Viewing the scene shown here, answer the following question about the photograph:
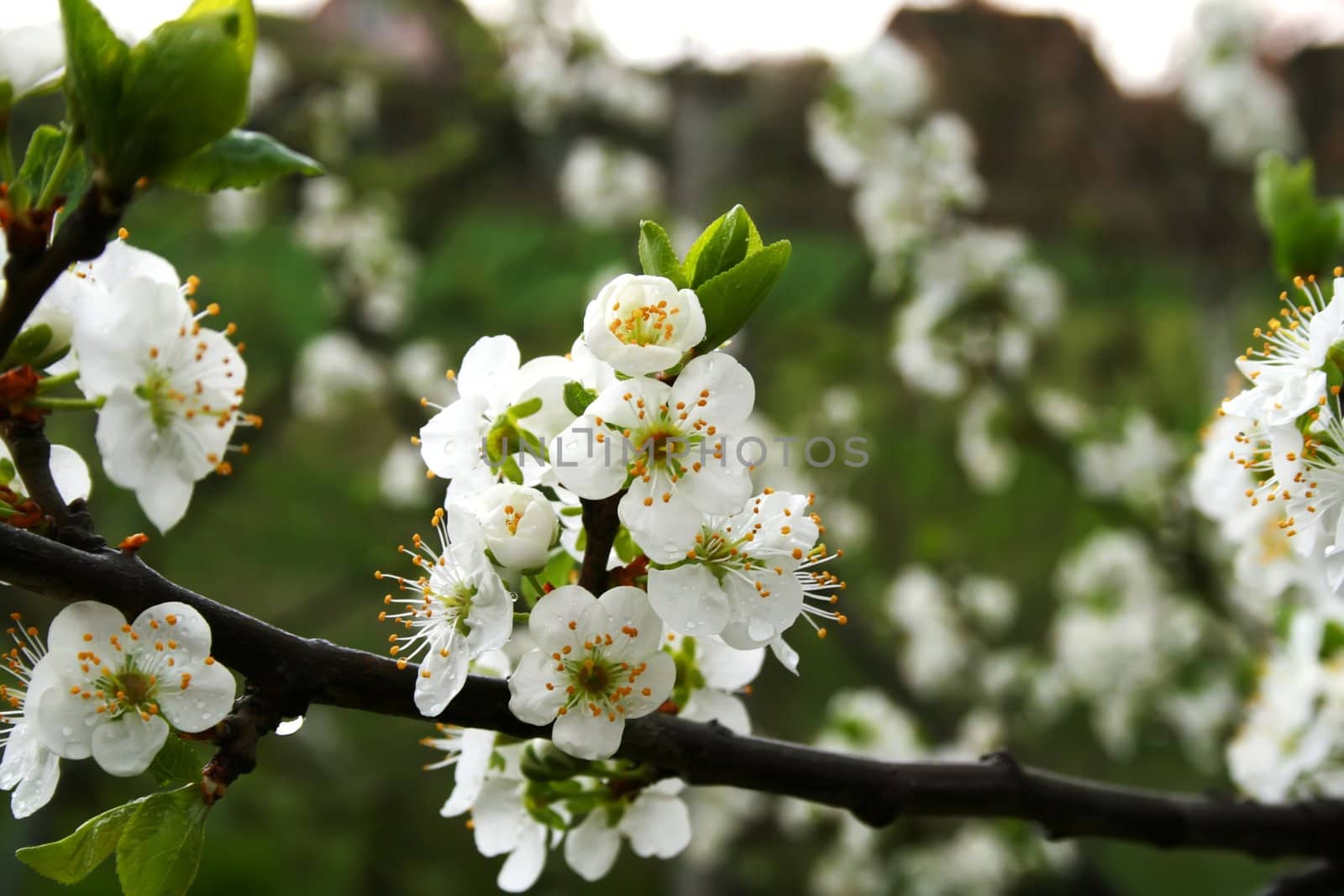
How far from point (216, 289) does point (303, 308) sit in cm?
51

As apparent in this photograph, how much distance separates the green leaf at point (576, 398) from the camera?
0.57 m

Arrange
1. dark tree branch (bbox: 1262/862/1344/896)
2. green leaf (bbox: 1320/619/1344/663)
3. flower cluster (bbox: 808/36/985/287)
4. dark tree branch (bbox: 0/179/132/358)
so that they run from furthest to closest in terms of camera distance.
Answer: flower cluster (bbox: 808/36/985/287) → green leaf (bbox: 1320/619/1344/663) → dark tree branch (bbox: 1262/862/1344/896) → dark tree branch (bbox: 0/179/132/358)

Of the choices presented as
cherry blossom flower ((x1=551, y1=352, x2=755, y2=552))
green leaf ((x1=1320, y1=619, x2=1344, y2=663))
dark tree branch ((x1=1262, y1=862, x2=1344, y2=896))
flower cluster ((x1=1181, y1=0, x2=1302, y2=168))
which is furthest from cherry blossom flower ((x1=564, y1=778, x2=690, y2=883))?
flower cluster ((x1=1181, y1=0, x2=1302, y2=168))

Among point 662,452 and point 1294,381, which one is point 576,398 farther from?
point 1294,381

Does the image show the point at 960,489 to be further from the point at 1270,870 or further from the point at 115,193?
the point at 115,193

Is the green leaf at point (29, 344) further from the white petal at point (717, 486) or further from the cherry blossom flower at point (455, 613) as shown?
the white petal at point (717, 486)

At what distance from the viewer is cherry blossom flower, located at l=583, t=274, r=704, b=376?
54cm

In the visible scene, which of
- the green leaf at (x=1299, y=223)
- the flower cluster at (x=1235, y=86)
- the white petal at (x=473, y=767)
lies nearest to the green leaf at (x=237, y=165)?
the white petal at (x=473, y=767)

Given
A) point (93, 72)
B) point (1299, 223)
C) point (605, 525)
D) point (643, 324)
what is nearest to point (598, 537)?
point (605, 525)

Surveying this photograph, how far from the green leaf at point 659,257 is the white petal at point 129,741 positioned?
0.36 metres

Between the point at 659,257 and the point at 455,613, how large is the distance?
0.23 metres

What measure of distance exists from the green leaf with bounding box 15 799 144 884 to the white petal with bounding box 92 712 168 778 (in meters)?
0.02

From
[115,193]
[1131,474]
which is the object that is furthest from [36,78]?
[1131,474]

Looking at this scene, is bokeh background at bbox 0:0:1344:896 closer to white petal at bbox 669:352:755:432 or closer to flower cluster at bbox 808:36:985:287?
flower cluster at bbox 808:36:985:287
